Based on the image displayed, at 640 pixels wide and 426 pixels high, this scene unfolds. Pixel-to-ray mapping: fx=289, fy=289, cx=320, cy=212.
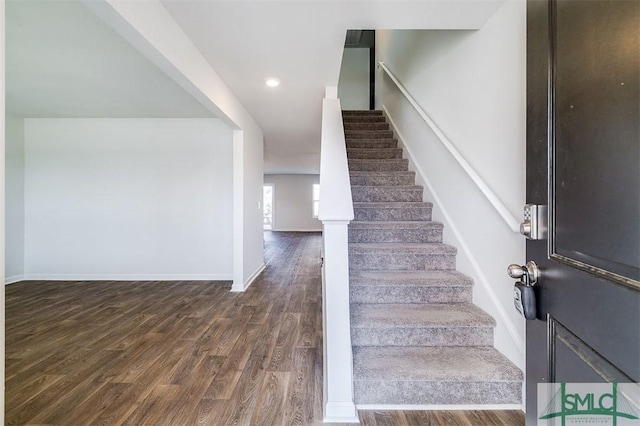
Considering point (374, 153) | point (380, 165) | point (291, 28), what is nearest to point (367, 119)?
point (374, 153)

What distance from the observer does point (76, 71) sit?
8.71 ft

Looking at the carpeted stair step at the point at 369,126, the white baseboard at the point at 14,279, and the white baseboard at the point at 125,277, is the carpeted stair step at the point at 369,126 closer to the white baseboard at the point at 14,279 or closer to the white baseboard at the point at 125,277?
the white baseboard at the point at 125,277

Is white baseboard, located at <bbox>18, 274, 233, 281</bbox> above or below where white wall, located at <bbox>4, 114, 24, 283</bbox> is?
below

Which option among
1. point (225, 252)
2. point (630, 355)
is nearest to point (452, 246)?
point (630, 355)

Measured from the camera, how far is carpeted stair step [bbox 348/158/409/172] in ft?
10.7

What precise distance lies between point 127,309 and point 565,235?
146 inches

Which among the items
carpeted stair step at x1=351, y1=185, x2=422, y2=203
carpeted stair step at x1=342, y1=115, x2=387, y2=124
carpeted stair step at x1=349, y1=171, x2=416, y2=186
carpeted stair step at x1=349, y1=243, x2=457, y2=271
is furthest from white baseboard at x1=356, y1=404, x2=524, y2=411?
carpeted stair step at x1=342, y1=115, x2=387, y2=124

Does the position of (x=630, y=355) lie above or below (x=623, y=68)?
below

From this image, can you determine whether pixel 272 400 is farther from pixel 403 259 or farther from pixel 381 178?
pixel 381 178

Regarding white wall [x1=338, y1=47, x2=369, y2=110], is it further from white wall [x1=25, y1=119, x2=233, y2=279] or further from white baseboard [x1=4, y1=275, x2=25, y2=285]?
white baseboard [x1=4, y1=275, x2=25, y2=285]

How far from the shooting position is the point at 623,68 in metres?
0.54

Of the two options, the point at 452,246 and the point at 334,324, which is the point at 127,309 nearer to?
the point at 334,324

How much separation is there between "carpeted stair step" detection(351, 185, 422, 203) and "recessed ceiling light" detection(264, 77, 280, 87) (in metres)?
1.27

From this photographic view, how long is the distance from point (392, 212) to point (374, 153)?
1.11m
